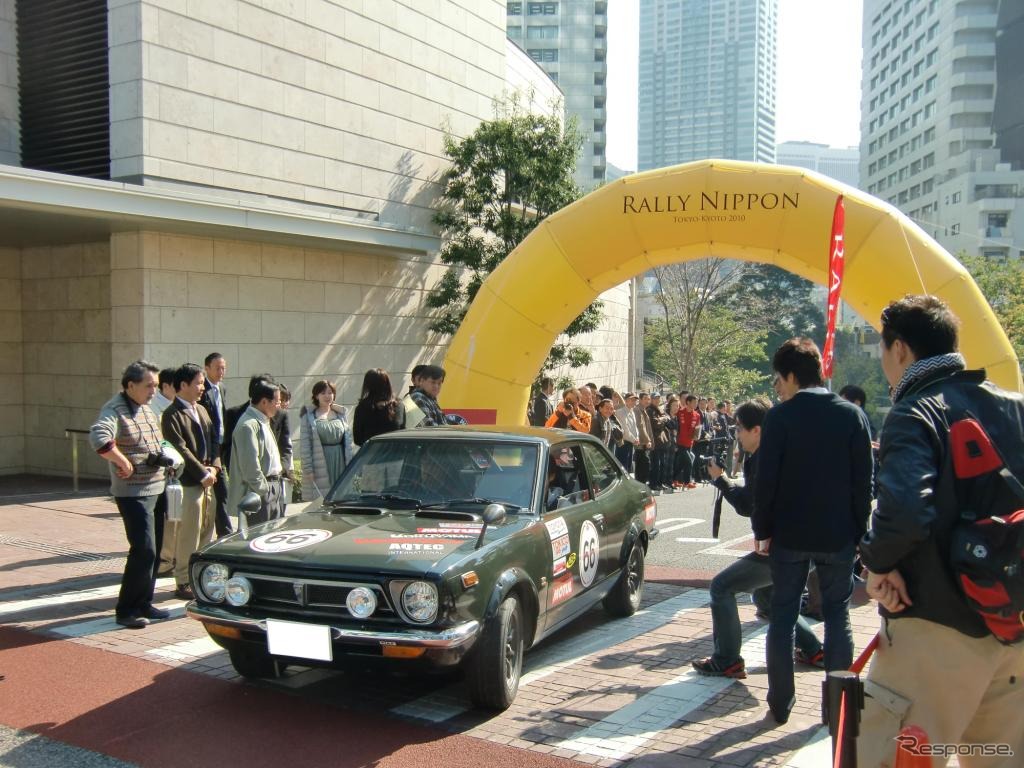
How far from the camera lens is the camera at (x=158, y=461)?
22.5ft

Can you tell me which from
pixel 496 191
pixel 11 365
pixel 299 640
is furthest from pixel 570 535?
pixel 496 191

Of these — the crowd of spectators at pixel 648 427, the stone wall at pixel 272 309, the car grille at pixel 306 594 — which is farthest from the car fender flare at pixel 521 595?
the stone wall at pixel 272 309

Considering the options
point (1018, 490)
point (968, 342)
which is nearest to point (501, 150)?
point (968, 342)

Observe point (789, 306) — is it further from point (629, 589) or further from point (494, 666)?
point (494, 666)

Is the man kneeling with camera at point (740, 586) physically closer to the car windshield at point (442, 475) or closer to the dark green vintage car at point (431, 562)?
the dark green vintage car at point (431, 562)

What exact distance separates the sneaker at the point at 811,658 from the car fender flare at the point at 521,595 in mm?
1778

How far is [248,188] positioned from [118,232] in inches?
88.3

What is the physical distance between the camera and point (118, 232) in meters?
13.4

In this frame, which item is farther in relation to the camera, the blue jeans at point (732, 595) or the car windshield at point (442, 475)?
the car windshield at point (442, 475)

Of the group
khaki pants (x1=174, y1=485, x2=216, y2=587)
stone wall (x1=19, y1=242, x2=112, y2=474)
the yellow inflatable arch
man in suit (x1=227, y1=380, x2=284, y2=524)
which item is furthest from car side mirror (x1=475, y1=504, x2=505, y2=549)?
stone wall (x1=19, y1=242, x2=112, y2=474)

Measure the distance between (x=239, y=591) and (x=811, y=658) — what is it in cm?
363

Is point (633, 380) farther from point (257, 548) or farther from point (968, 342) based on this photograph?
point (257, 548)

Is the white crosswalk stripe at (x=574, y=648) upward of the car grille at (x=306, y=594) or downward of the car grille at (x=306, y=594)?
downward

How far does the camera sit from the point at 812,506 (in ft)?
15.3
